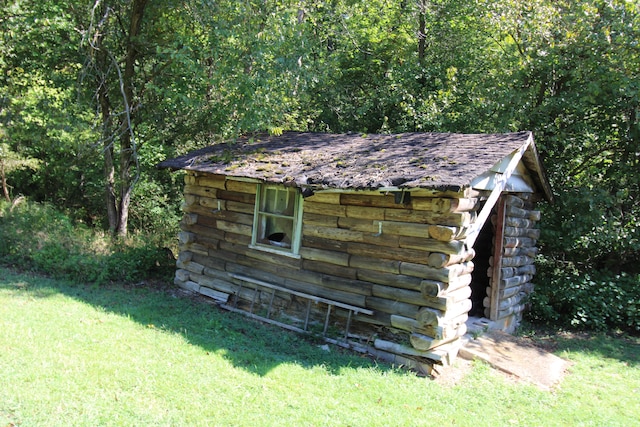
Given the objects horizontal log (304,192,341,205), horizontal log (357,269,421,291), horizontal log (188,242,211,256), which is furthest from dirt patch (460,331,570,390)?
horizontal log (188,242,211,256)

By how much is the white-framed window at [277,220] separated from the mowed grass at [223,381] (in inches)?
54.9

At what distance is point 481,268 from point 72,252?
8.68 meters

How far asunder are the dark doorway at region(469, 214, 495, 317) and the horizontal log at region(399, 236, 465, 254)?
3486 mm

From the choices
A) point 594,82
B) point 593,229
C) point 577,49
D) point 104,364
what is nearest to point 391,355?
point 104,364

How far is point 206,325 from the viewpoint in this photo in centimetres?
728

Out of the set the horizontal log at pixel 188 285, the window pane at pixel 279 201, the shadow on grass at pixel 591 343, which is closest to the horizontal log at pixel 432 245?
the window pane at pixel 279 201

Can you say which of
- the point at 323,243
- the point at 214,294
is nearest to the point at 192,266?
the point at 214,294

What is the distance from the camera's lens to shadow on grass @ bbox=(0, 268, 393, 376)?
20.4 ft

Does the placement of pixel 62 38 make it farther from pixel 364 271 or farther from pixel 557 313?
pixel 557 313

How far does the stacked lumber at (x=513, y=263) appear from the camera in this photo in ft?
27.8

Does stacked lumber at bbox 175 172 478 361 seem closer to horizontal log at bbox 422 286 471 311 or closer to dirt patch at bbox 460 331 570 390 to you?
horizontal log at bbox 422 286 471 311

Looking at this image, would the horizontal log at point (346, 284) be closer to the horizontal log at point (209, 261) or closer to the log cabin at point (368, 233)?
the log cabin at point (368, 233)

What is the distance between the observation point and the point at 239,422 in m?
4.49

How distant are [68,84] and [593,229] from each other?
1246cm
